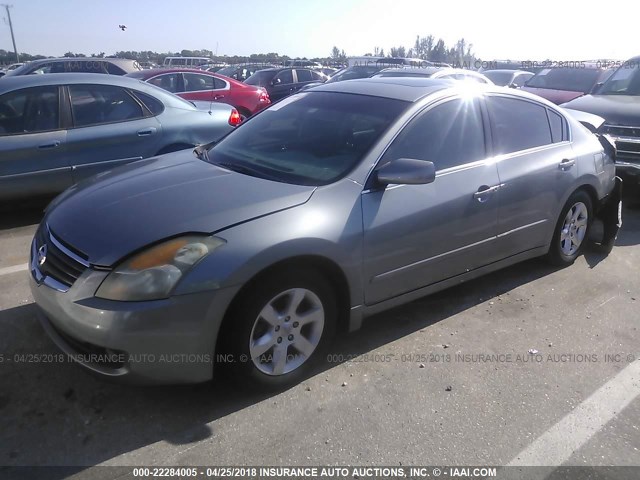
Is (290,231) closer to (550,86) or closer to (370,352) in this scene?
(370,352)

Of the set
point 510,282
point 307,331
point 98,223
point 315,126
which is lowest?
point 510,282

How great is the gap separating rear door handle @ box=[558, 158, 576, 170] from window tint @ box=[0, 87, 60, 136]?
487cm

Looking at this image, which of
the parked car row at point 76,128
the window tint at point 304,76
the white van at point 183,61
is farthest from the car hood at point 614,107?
the white van at point 183,61

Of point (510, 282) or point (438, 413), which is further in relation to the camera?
point (510, 282)

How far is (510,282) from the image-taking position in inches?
176

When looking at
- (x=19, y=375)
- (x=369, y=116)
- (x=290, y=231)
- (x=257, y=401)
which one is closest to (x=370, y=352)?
→ (x=257, y=401)

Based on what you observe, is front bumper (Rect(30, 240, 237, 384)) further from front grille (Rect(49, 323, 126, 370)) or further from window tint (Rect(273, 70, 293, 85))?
window tint (Rect(273, 70, 293, 85))

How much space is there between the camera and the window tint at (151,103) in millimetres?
6078

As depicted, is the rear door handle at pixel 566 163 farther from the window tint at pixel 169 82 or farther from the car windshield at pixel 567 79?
the window tint at pixel 169 82

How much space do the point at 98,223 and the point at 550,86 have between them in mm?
11333

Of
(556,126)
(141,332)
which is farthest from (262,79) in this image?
(141,332)

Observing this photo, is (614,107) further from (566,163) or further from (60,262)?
(60,262)

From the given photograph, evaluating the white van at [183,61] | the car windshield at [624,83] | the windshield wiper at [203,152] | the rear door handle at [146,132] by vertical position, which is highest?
the car windshield at [624,83]

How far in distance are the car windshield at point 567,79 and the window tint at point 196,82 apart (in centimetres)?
720
